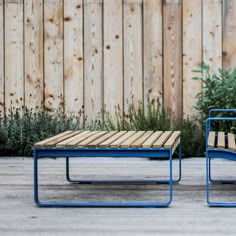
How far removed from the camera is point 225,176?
561cm

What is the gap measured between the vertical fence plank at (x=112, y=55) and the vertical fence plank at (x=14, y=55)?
0.92 m

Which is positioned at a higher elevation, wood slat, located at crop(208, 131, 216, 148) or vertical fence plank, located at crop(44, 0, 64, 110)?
vertical fence plank, located at crop(44, 0, 64, 110)

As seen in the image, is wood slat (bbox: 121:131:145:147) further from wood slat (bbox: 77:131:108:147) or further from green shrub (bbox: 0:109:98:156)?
green shrub (bbox: 0:109:98:156)

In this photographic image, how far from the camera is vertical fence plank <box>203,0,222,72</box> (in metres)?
7.34

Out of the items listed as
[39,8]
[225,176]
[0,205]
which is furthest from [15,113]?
[0,205]

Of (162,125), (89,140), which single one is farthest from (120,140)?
(162,125)

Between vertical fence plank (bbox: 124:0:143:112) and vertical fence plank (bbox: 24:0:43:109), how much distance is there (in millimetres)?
924

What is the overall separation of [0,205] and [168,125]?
294 centimetres

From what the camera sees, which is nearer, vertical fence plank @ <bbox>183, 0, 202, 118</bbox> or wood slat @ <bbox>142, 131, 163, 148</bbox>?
wood slat @ <bbox>142, 131, 163, 148</bbox>

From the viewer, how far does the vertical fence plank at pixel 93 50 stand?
750 centimetres

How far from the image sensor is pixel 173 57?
7.40 m

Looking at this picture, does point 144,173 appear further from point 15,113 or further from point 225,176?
point 15,113

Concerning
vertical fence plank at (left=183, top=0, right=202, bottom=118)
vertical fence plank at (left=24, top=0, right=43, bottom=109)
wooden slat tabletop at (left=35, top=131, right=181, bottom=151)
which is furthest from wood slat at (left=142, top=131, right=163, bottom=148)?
vertical fence plank at (left=24, top=0, right=43, bottom=109)

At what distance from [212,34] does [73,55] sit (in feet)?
4.92
